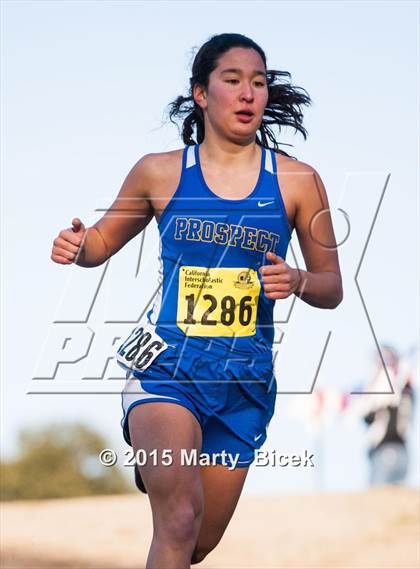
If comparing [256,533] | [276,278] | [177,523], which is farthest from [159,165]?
[256,533]

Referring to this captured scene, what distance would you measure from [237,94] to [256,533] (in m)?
11.4

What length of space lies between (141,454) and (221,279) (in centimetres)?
77

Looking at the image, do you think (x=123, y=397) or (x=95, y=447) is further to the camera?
(x=95, y=447)

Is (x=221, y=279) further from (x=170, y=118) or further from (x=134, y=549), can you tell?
(x=134, y=549)

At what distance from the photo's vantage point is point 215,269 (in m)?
4.97

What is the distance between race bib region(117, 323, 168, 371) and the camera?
491 centimetres

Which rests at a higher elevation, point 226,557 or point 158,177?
point 158,177

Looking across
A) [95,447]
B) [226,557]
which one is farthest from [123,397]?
[95,447]

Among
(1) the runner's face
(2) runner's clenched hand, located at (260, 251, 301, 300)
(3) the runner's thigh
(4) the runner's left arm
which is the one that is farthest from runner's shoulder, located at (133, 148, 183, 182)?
(3) the runner's thigh

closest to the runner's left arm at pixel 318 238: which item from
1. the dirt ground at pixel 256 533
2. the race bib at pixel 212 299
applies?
the race bib at pixel 212 299

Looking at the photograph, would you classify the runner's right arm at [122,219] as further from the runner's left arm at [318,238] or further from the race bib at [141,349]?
the runner's left arm at [318,238]

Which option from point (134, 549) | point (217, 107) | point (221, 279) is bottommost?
point (134, 549)

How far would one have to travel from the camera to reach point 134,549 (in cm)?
1423

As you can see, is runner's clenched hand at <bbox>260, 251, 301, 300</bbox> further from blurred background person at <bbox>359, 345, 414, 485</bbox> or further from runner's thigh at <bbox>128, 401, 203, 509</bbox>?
blurred background person at <bbox>359, 345, 414, 485</bbox>
